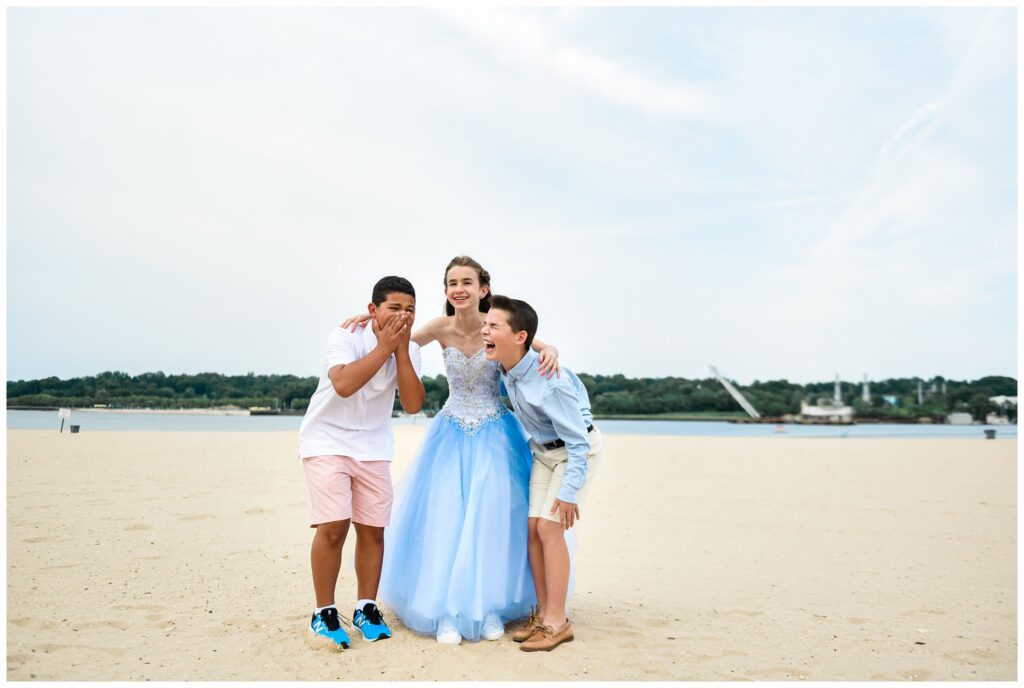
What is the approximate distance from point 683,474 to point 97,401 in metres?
10.5

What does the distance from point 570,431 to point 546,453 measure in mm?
243

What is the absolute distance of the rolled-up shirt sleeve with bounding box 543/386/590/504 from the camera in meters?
3.83

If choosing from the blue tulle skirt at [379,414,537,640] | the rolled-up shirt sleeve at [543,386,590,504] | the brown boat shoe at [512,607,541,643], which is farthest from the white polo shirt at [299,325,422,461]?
the brown boat shoe at [512,607,541,643]

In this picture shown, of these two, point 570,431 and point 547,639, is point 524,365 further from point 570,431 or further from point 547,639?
point 547,639

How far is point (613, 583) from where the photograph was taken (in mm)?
5602

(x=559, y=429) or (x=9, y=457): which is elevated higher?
(x=559, y=429)

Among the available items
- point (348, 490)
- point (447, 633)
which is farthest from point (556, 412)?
point (447, 633)

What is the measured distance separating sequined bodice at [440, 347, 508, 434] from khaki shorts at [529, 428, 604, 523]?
321 mm

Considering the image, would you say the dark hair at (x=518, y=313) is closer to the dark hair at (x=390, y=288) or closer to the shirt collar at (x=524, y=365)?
the shirt collar at (x=524, y=365)

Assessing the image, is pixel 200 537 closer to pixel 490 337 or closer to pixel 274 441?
pixel 490 337

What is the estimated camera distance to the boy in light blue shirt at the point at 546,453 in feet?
12.6

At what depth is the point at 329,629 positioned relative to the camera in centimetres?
376

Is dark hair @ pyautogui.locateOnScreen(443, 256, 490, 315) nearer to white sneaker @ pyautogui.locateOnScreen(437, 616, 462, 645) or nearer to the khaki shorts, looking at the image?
the khaki shorts

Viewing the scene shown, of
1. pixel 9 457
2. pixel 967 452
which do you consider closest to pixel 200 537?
pixel 9 457
